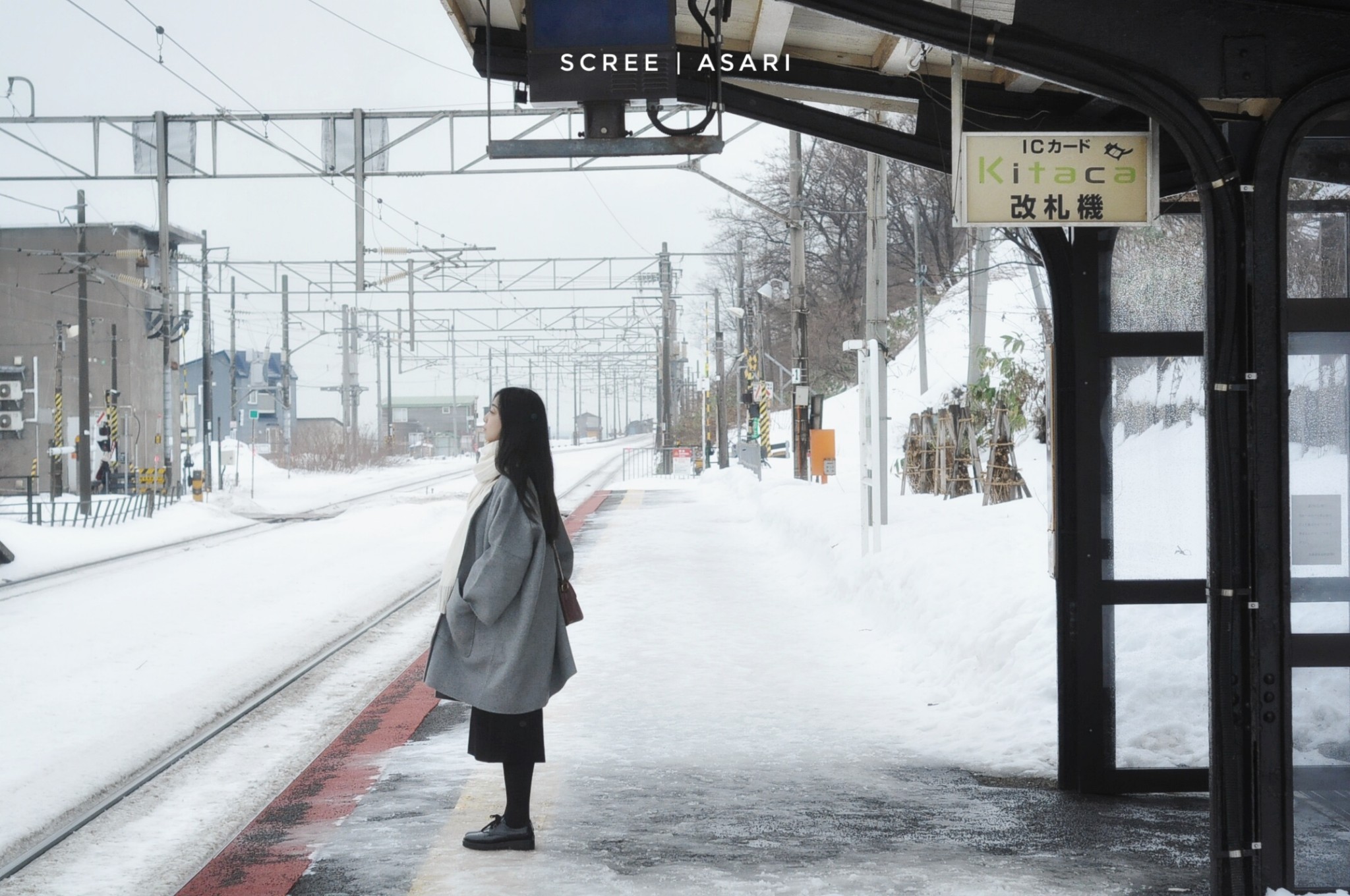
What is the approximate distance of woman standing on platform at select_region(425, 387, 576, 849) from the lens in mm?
5367

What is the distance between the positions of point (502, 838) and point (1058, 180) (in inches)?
125

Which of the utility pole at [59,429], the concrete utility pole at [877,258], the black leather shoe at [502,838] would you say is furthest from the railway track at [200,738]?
the utility pole at [59,429]

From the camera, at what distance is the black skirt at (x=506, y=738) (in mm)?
5473

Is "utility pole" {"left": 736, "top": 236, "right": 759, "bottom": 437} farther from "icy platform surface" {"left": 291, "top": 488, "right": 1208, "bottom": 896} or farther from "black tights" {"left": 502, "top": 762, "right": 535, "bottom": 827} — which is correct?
"black tights" {"left": 502, "top": 762, "right": 535, "bottom": 827}

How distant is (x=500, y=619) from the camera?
541 cm

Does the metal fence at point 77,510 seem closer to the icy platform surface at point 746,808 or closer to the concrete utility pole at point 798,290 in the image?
the concrete utility pole at point 798,290

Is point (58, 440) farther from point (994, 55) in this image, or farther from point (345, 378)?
point (994, 55)

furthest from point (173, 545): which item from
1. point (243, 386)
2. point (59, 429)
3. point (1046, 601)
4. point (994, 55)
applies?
point (243, 386)

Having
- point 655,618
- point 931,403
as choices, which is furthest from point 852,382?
point 655,618

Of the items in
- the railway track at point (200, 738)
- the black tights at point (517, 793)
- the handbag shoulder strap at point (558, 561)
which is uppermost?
the handbag shoulder strap at point (558, 561)

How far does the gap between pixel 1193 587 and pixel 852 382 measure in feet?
184

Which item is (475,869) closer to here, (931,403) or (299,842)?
(299,842)

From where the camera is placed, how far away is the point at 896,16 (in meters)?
4.74

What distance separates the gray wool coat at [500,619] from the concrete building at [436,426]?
7235cm
